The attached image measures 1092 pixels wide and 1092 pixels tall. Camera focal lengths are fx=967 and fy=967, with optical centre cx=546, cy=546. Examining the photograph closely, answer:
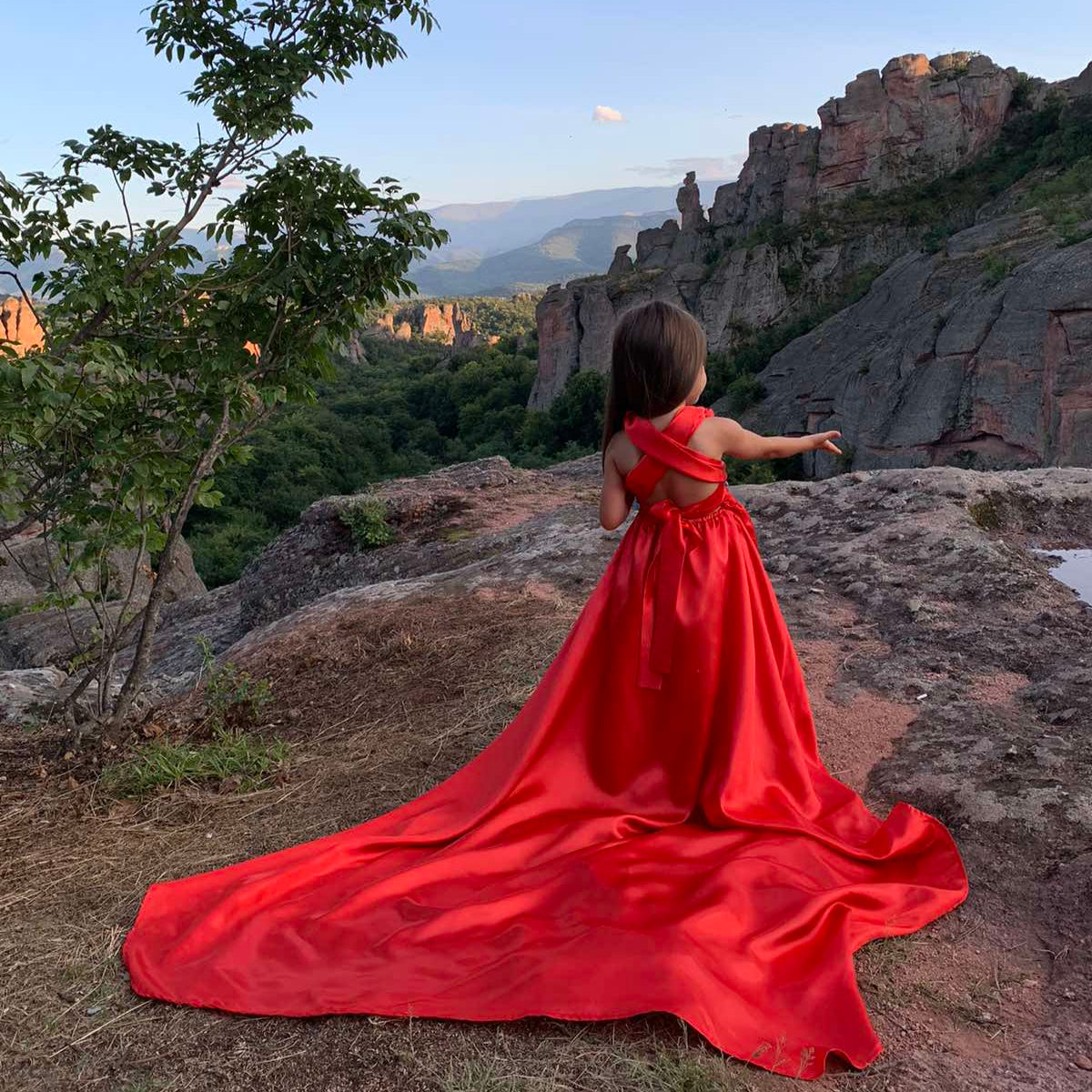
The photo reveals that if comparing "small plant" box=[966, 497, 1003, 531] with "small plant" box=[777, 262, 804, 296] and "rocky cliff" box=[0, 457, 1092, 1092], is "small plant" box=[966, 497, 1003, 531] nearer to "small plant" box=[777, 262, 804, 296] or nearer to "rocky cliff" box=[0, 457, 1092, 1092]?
"rocky cliff" box=[0, 457, 1092, 1092]

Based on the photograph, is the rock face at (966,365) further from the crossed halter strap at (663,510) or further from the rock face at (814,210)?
the crossed halter strap at (663,510)

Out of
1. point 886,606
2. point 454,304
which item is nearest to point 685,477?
point 886,606

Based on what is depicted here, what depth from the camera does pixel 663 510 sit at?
3.03 m

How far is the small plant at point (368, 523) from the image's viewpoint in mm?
8961

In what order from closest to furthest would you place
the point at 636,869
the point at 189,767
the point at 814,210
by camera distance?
1. the point at 636,869
2. the point at 189,767
3. the point at 814,210

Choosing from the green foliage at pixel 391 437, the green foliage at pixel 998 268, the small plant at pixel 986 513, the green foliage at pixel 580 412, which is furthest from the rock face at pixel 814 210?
the small plant at pixel 986 513

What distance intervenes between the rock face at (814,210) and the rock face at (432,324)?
34.5 metres

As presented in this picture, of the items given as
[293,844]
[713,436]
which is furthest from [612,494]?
[293,844]

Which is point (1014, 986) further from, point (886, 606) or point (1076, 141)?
point (1076, 141)

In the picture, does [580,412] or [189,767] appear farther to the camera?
[580,412]

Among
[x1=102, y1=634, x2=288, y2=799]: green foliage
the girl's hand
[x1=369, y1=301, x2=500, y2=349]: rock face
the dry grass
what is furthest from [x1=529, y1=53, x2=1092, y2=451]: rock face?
[x1=102, y1=634, x2=288, y2=799]: green foliage

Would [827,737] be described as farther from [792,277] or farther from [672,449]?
[792,277]

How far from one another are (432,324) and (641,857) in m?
86.6

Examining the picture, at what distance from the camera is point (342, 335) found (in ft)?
12.6
